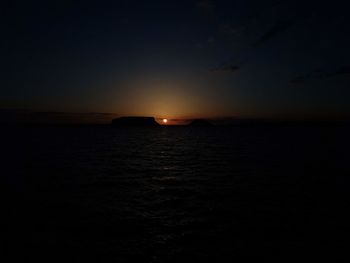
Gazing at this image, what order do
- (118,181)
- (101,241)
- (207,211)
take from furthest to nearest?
(118,181) < (207,211) < (101,241)

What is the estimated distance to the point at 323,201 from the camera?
56.0ft

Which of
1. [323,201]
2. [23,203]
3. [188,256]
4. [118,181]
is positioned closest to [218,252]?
[188,256]

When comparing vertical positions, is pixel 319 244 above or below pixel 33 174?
above

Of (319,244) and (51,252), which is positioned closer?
(51,252)

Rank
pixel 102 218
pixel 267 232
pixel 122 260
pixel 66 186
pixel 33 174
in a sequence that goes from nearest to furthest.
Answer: pixel 122 260
pixel 267 232
pixel 102 218
pixel 66 186
pixel 33 174

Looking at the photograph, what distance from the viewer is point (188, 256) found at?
9.79 metres

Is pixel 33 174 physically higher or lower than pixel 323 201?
lower

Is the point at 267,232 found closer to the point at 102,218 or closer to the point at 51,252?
the point at 102,218

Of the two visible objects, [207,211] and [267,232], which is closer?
[267,232]

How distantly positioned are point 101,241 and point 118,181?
1334 cm

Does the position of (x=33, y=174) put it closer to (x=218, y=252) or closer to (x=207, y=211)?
(x=207, y=211)

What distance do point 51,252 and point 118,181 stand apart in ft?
46.2

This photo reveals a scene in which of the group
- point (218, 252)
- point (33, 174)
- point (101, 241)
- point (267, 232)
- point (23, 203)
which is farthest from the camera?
point (33, 174)

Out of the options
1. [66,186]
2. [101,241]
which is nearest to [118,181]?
[66,186]
